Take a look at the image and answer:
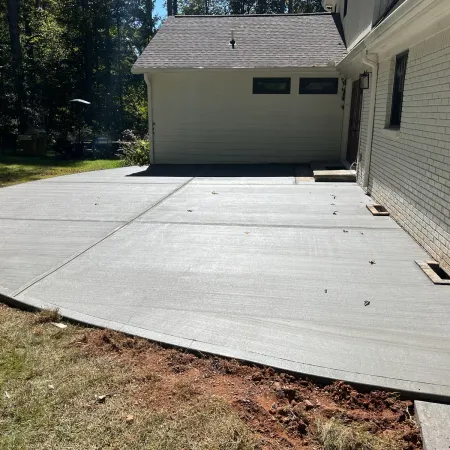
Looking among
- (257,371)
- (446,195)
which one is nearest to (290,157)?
(446,195)

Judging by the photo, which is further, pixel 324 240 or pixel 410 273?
pixel 324 240

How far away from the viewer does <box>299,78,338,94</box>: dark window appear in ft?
43.2

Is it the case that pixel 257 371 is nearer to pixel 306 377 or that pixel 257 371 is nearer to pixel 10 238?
pixel 306 377

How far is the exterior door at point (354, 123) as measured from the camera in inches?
443

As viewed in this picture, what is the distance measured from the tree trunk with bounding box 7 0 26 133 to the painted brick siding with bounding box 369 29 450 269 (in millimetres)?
16614

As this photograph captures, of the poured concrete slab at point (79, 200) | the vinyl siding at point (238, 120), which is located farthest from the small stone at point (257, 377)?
the vinyl siding at point (238, 120)

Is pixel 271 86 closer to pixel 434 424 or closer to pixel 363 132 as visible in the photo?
pixel 363 132

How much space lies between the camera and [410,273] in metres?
4.58

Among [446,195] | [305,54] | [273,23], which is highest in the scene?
[273,23]

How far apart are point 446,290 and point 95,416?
326cm

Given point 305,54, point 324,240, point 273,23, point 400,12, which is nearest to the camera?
point 400,12

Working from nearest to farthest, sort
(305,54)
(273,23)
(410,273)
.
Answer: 1. (410,273)
2. (305,54)
3. (273,23)

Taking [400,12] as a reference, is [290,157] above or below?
below

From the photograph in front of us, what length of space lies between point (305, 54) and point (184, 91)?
3.76 meters
